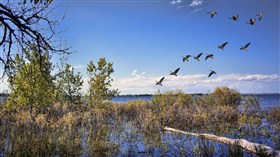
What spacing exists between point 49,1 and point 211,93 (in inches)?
1002

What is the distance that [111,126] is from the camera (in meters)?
16.1

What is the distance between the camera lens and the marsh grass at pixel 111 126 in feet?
30.2

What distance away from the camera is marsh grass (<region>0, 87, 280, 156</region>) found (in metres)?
9.20

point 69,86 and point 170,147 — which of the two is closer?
point 170,147

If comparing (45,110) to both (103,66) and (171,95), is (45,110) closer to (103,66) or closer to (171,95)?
(103,66)

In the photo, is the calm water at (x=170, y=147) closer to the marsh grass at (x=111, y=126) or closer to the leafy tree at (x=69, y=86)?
the marsh grass at (x=111, y=126)

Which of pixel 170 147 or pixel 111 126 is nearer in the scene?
pixel 170 147

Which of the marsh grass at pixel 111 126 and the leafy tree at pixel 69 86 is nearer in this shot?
the marsh grass at pixel 111 126

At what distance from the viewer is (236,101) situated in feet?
96.7

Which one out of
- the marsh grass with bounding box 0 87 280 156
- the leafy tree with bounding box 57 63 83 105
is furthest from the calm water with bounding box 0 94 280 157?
the leafy tree with bounding box 57 63 83 105

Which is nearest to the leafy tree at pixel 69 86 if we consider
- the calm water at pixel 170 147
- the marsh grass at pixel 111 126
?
the marsh grass at pixel 111 126

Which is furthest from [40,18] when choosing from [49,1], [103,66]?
[103,66]

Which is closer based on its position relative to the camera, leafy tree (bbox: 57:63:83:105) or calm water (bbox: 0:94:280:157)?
calm water (bbox: 0:94:280:157)

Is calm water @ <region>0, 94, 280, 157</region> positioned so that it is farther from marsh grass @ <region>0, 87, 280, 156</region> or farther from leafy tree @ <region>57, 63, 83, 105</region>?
leafy tree @ <region>57, 63, 83, 105</region>
